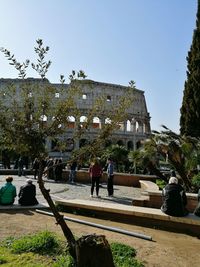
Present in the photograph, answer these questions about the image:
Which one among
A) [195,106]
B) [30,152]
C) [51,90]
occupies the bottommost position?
[30,152]

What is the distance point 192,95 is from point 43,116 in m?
23.1

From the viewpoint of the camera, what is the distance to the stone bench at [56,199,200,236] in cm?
863

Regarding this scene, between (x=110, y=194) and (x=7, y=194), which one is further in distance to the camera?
(x=110, y=194)

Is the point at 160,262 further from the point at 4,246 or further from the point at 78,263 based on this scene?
the point at 4,246

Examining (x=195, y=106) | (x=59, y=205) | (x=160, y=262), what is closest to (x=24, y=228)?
(x=59, y=205)

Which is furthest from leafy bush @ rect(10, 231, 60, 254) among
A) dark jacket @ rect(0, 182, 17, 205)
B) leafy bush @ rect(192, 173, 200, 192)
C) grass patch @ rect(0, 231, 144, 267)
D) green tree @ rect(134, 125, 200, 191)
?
green tree @ rect(134, 125, 200, 191)

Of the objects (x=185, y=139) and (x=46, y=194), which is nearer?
(x=46, y=194)

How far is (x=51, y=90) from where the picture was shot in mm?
6352

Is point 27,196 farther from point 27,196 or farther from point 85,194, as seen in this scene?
point 85,194

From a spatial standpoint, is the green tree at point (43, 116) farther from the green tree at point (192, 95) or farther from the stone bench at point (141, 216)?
the green tree at point (192, 95)

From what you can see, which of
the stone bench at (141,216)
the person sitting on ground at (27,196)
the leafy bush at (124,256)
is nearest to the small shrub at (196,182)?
the stone bench at (141,216)

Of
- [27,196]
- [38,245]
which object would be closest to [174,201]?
[38,245]

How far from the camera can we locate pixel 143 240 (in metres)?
7.58

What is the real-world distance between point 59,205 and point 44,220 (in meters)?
1.75
